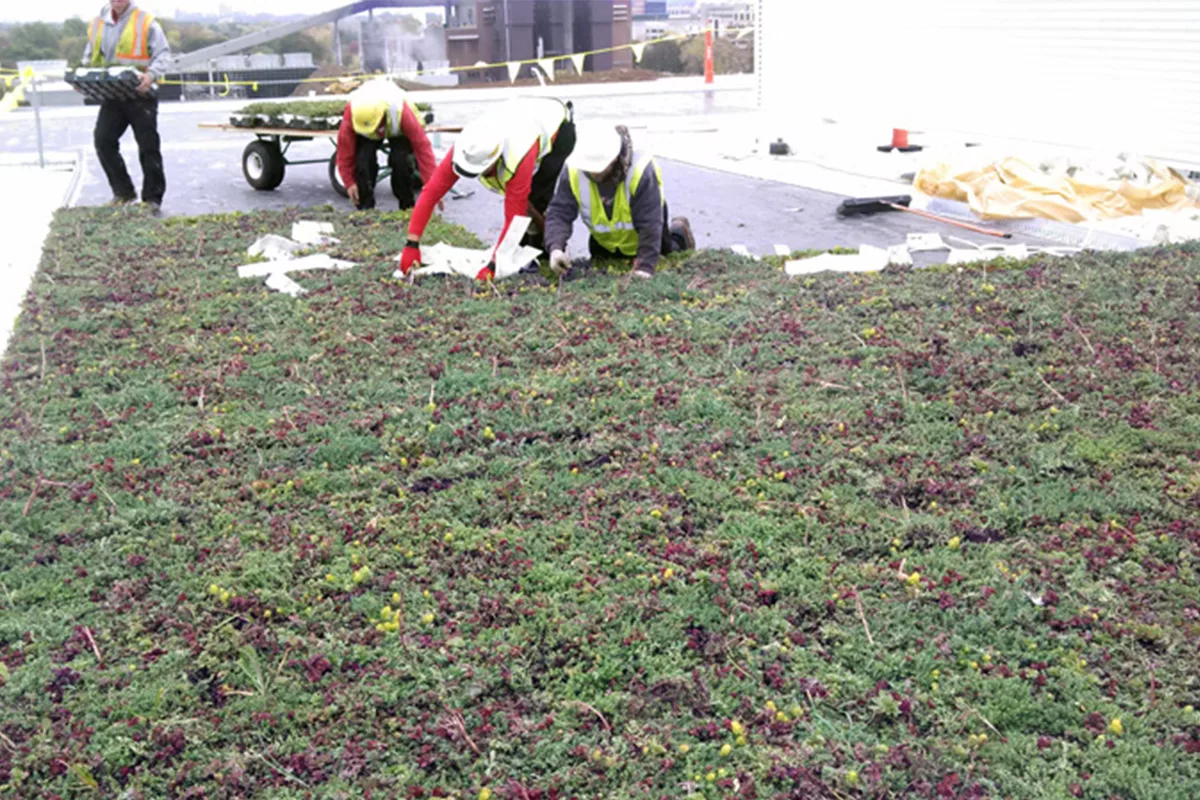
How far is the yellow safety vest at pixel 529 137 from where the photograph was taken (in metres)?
6.71

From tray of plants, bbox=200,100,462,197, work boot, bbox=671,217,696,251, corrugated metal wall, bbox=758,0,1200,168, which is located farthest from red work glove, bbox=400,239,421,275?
corrugated metal wall, bbox=758,0,1200,168

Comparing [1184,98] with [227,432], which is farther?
[1184,98]

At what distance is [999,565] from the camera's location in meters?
3.54

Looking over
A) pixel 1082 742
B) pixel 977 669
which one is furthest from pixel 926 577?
pixel 1082 742

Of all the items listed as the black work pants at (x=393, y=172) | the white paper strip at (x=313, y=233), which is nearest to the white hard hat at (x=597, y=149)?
the white paper strip at (x=313, y=233)

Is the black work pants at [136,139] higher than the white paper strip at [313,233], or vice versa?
the black work pants at [136,139]

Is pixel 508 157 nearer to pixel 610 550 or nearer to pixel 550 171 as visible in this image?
pixel 550 171

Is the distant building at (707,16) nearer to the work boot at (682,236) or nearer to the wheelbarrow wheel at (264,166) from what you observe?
the wheelbarrow wheel at (264,166)

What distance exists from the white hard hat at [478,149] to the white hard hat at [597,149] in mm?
511

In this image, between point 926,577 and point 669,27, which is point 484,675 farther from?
point 669,27

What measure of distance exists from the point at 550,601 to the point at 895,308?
352cm

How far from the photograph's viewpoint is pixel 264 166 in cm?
1121

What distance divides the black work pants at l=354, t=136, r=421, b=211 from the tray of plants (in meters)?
0.81

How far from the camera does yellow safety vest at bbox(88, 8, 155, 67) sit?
916cm
